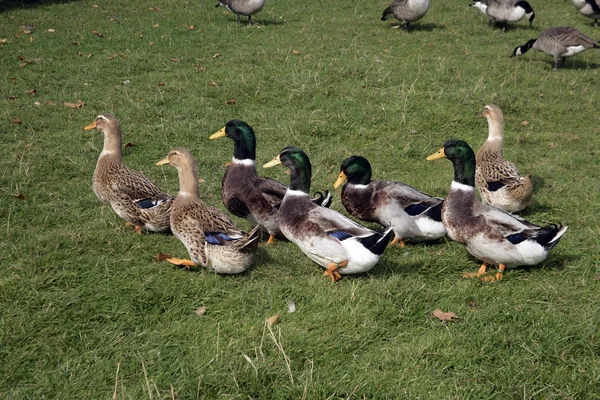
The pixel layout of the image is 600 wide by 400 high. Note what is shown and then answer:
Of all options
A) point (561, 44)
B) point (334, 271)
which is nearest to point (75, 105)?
point (334, 271)

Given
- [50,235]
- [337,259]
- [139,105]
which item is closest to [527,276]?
[337,259]

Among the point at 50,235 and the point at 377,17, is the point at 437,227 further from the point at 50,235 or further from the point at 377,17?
the point at 377,17

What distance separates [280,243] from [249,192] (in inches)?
24.3

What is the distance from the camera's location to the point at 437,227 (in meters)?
6.01

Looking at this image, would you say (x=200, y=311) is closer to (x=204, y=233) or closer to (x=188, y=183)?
(x=204, y=233)

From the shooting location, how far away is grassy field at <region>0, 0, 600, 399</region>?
163 inches

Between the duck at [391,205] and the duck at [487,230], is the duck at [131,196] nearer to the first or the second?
the duck at [391,205]

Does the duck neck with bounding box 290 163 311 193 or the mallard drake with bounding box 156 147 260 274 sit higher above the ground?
the duck neck with bounding box 290 163 311 193

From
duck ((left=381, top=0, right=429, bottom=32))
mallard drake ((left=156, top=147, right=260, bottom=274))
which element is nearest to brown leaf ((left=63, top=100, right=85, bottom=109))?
mallard drake ((left=156, top=147, right=260, bottom=274))

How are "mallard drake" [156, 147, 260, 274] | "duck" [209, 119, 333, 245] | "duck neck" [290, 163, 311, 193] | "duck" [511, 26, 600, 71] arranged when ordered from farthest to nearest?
"duck" [511, 26, 600, 71]
"duck" [209, 119, 333, 245]
"duck neck" [290, 163, 311, 193]
"mallard drake" [156, 147, 260, 274]

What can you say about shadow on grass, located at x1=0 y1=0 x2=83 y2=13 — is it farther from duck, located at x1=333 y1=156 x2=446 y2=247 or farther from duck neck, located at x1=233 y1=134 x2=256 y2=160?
duck, located at x1=333 y1=156 x2=446 y2=247

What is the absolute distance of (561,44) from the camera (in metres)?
12.9

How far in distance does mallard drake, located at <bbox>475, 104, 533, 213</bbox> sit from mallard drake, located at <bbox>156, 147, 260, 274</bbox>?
3083mm

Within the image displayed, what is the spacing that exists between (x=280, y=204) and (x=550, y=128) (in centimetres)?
564
